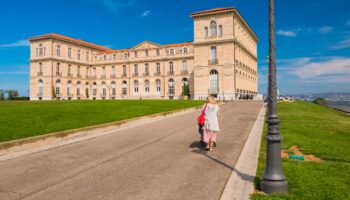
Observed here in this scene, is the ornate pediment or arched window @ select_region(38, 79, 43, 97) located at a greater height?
the ornate pediment

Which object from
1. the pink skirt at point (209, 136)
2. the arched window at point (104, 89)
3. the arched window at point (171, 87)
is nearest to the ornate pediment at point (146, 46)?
the arched window at point (171, 87)

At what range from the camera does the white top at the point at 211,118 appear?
336 inches

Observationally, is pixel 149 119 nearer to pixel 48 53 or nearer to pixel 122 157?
pixel 122 157

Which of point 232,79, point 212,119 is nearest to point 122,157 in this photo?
point 212,119

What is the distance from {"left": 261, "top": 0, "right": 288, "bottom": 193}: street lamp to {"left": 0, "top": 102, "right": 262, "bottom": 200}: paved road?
91 cm

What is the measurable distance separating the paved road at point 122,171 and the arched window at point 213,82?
42094mm

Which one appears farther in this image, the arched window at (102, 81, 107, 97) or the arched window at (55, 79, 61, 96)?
the arched window at (102, 81, 107, 97)

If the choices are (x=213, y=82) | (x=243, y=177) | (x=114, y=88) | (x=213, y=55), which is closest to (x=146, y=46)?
(x=114, y=88)

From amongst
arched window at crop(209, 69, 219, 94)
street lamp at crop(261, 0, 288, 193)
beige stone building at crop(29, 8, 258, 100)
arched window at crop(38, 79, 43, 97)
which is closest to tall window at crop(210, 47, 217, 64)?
beige stone building at crop(29, 8, 258, 100)

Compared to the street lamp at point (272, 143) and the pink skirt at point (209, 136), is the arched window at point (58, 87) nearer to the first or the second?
the pink skirt at point (209, 136)

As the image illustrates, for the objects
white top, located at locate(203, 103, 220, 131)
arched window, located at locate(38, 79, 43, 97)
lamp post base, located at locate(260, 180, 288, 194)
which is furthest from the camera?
arched window, located at locate(38, 79, 43, 97)

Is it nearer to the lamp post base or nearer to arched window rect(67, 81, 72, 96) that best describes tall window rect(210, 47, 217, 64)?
arched window rect(67, 81, 72, 96)

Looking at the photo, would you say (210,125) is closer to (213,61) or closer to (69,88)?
(213,61)

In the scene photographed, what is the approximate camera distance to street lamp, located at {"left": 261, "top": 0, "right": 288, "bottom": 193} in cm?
479
